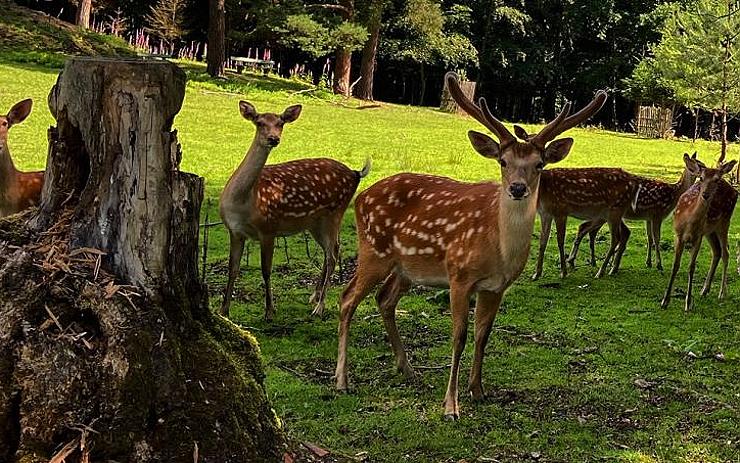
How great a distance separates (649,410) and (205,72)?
20.9 m

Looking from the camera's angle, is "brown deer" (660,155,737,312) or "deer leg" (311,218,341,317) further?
A: "brown deer" (660,155,737,312)

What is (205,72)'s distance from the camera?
24.7 m

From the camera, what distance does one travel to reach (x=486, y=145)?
5406 mm

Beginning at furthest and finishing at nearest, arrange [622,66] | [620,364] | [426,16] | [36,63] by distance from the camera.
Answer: [622,66] → [426,16] → [36,63] → [620,364]

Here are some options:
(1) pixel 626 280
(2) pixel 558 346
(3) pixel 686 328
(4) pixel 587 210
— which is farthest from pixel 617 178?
(2) pixel 558 346

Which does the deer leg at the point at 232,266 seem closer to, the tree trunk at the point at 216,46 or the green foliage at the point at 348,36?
the tree trunk at the point at 216,46

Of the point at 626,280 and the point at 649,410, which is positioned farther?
the point at 626,280

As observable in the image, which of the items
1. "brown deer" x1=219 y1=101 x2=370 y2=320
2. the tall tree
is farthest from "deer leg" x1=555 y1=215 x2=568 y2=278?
the tall tree

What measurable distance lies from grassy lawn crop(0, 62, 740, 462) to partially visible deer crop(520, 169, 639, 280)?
0.40 metres

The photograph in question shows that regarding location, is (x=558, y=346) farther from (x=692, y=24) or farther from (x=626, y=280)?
(x=692, y=24)

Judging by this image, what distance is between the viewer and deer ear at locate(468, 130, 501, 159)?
533 centimetres

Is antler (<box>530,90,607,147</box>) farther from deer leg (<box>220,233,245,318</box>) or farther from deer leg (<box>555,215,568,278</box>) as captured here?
deer leg (<box>555,215,568,278</box>)

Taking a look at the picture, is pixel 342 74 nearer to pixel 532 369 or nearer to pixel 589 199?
pixel 589 199

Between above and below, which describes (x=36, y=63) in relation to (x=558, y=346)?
above
